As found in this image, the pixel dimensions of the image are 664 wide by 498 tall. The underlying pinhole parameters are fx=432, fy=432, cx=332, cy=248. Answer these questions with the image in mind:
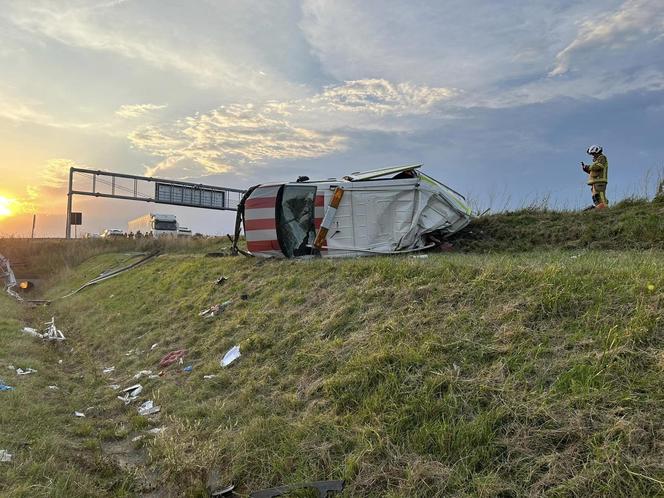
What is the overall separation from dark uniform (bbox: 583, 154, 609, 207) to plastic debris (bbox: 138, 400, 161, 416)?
10900mm

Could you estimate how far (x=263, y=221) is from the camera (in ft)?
33.1

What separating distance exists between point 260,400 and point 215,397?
0.83 meters

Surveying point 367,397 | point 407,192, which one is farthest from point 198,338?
point 407,192

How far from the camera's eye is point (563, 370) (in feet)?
10.7

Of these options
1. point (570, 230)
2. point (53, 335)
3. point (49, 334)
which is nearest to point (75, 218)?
point (49, 334)

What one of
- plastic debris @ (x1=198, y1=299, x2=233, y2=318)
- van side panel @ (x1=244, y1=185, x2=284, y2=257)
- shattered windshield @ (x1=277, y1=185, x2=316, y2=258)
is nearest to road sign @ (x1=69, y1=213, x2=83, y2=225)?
van side panel @ (x1=244, y1=185, x2=284, y2=257)

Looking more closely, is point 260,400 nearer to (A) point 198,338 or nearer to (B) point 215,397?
(B) point 215,397

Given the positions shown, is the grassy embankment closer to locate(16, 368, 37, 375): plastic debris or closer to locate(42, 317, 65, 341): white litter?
locate(16, 368, 37, 375): plastic debris

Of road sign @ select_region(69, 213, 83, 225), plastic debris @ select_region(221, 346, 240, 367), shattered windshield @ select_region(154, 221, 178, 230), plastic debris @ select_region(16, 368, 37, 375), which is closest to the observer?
plastic debris @ select_region(221, 346, 240, 367)

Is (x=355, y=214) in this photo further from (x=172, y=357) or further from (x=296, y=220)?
(x=172, y=357)

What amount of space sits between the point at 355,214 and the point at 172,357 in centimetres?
474

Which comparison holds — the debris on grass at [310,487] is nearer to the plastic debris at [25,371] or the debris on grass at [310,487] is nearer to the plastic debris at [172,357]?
the plastic debris at [172,357]

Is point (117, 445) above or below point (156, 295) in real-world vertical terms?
below

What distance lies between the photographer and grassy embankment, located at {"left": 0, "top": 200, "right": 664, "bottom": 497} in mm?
2818
